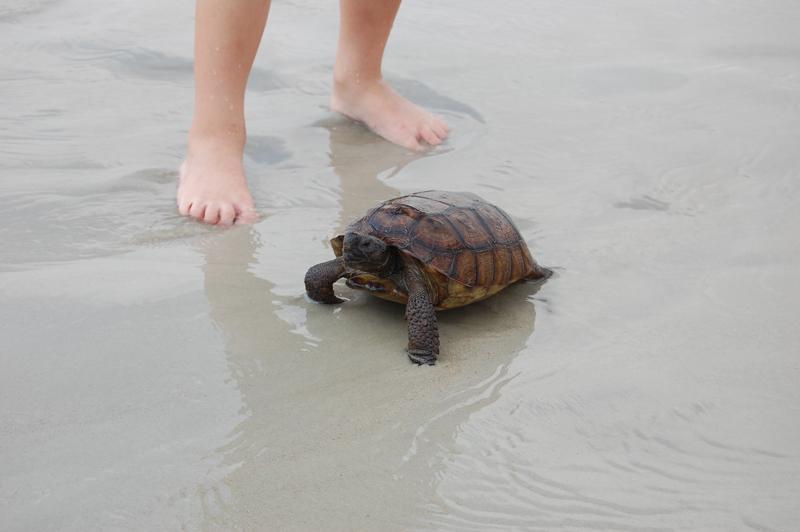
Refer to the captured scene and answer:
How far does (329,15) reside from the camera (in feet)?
19.3

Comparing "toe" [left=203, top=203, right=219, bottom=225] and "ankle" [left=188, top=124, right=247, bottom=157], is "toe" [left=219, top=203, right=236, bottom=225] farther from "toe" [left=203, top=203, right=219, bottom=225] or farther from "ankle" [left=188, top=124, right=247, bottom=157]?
"ankle" [left=188, top=124, right=247, bottom=157]

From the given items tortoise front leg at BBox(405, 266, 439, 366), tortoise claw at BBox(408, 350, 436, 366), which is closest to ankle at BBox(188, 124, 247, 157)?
tortoise front leg at BBox(405, 266, 439, 366)

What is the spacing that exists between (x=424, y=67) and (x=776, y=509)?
147 inches

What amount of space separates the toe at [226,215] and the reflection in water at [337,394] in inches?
4.6

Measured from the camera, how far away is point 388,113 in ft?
14.4

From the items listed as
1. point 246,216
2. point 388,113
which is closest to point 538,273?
point 246,216

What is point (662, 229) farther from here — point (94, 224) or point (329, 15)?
point (329, 15)

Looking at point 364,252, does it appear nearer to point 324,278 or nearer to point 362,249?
point 362,249

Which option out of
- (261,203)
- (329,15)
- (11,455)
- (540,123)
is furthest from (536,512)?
(329,15)

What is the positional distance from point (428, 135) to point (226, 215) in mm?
1278

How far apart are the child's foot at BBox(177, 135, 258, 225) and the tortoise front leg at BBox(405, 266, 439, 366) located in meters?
1.05

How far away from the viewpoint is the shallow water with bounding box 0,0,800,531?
1.95m

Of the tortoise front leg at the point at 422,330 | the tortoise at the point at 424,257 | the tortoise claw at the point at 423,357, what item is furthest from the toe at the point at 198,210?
the tortoise claw at the point at 423,357

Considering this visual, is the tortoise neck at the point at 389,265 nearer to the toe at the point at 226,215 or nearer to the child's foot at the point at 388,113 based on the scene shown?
the toe at the point at 226,215
